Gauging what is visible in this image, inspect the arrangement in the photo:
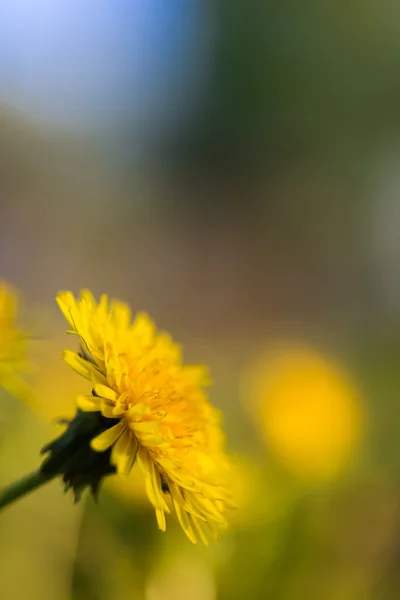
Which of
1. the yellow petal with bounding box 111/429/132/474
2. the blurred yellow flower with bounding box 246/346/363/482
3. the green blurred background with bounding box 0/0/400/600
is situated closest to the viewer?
the yellow petal with bounding box 111/429/132/474

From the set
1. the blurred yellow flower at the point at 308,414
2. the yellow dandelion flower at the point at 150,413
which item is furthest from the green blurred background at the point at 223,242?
the yellow dandelion flower at the point at 150,413

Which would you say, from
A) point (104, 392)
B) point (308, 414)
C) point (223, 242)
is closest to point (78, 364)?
point (104, 392)

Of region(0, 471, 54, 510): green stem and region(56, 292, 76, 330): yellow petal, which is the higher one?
region(56, 292, 76, 330): yellow petal

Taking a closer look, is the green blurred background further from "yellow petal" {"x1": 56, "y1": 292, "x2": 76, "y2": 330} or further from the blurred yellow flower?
"yellow petal" {"x1": 56, "y1": 292, "x2": 76, "y2": 330}

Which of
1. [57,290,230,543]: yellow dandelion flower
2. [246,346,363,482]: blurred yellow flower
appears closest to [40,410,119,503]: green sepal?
[57,290,230,543]: yellow dandelion flower

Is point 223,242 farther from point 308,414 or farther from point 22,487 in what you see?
point 22,487

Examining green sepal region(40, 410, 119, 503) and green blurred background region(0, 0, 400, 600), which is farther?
green blurred background region(0, 0, 400, 600)

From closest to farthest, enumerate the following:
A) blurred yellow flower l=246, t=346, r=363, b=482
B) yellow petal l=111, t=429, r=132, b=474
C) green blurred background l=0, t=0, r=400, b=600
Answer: yellow petal l=111, t=429, r=132, b=474 < green blurred background l=0, t=0, r=400, b=600 < blurred yellow flower l=246, t=346, r=363, b=482

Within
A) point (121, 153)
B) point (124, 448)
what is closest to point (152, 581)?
point (124, 448)
